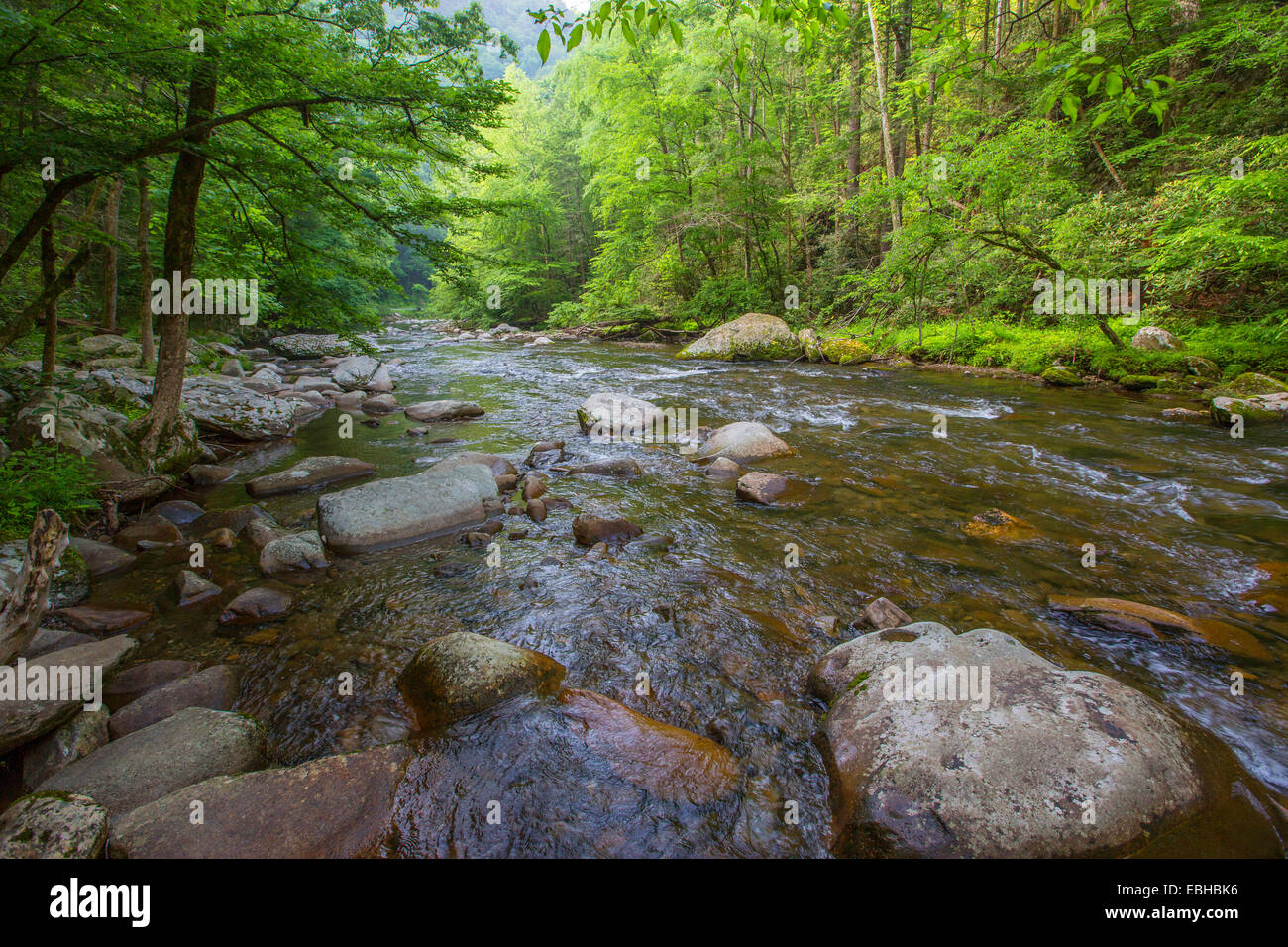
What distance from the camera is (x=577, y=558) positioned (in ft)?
15.5

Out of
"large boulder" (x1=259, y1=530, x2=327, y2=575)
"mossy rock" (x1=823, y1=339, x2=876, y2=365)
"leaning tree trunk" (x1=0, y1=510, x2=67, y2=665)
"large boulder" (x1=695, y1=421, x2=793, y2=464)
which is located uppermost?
"mossy rock" (x1=823, y1=339, x2=876, y2=365)

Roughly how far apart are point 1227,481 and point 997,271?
8515 millimetres

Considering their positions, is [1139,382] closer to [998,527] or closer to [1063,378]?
[1063,378]

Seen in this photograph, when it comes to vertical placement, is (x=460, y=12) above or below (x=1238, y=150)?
above

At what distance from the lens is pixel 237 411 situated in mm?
8398

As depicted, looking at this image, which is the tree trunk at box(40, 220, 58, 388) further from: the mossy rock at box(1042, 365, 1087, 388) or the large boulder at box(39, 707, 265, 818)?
the mossy rock at box(1042, 365, 1087, 388)

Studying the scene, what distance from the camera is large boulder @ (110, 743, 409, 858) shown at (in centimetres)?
209

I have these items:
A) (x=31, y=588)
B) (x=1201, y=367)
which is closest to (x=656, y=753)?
(x=31, y=588)

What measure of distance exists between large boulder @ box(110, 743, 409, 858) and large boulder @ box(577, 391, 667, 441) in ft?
20.6

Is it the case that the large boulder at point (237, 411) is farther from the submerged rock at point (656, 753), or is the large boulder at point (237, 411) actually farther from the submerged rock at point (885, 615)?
the submerged rock at point (885, 615)

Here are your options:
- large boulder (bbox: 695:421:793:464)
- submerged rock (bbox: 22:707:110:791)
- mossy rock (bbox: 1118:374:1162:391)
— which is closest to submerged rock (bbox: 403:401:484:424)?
large boulder (bbox: 695:421:793:464)
